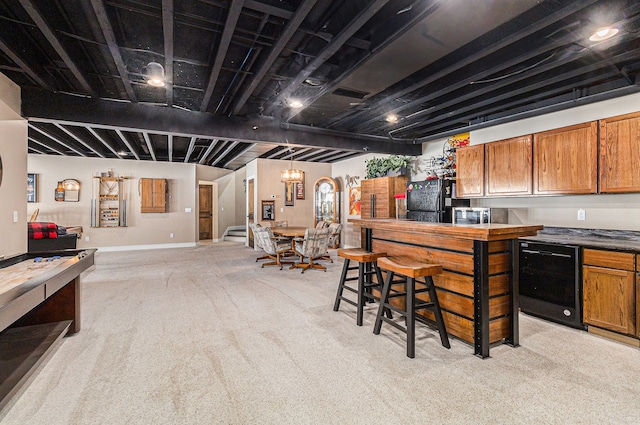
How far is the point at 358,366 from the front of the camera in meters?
2.39

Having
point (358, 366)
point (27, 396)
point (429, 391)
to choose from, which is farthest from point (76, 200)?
point (429, 391)

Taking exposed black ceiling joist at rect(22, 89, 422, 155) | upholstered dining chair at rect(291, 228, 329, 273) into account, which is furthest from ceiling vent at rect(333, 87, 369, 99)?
upholstered dining chair at rect(291, 228, 329, 273)

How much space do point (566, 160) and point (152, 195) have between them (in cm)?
964

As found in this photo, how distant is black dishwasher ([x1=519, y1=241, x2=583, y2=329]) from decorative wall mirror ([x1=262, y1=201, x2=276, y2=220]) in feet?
21.4

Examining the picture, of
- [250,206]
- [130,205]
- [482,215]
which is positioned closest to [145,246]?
[130,205]

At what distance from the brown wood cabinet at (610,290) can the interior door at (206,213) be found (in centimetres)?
1078

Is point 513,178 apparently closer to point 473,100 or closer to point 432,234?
point 473,100

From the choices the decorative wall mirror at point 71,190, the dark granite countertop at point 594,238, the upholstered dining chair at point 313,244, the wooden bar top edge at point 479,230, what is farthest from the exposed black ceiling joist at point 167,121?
the decorative wall mirror at point 71,190

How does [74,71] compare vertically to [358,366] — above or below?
above

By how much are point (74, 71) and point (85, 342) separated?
262cm

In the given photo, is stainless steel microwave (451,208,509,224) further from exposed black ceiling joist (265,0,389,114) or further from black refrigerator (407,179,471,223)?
exposed black ceiling joist (265,0,389,114)

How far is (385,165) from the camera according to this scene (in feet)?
22.9

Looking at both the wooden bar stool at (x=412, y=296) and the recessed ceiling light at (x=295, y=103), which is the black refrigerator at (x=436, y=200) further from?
the recessed ceiling light at (x=295, y=103)

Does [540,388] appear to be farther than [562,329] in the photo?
No
